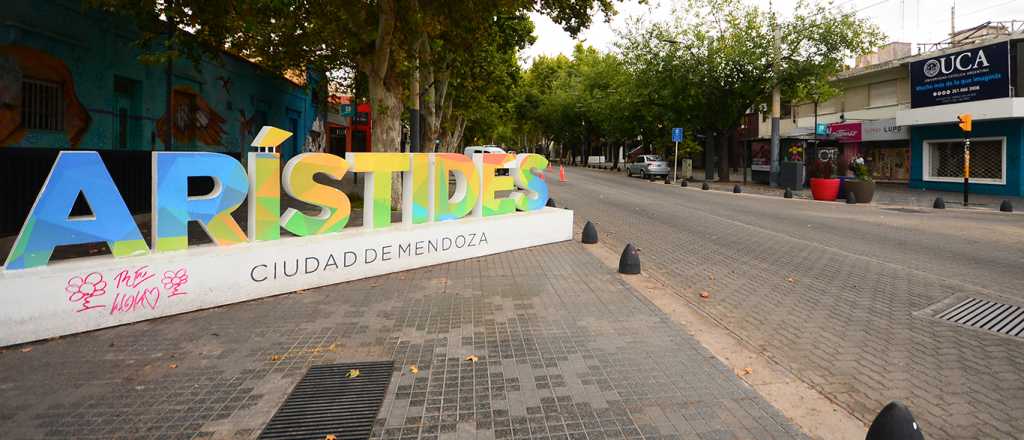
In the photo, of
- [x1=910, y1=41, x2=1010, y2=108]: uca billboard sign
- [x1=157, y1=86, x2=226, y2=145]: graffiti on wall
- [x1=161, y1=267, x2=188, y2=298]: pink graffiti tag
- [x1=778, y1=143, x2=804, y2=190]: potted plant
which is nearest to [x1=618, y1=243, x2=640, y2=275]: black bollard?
[x1=161, y1=267, x2=188, y2=298]: pink graffiti tag

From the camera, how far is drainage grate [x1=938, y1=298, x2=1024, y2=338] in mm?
5727

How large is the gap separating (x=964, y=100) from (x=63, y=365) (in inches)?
1155

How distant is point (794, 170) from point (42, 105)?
84.8ft

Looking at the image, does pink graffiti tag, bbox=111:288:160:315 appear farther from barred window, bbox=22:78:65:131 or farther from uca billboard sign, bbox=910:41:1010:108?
uca billboard sign, bbox=910:41:1010:108

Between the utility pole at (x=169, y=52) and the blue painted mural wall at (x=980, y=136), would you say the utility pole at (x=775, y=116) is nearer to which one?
the blue painted mural wall at (x=980, y=136)

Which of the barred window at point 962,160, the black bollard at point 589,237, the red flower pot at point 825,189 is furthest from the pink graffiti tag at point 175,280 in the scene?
the barred window at point 962,160

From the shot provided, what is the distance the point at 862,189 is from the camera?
66.0ft

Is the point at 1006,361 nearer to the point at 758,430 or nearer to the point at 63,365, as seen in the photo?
the point at 758,430

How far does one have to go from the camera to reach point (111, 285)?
539 cm

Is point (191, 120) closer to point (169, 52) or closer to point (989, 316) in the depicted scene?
point (169, 52)

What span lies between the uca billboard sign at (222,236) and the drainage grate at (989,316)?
5.98m

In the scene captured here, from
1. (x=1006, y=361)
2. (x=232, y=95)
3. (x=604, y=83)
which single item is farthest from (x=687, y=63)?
(x=1006, y=361)

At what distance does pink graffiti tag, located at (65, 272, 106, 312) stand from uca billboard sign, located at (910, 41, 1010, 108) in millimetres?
27892

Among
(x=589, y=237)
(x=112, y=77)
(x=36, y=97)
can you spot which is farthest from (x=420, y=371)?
(x=112, y=77)
